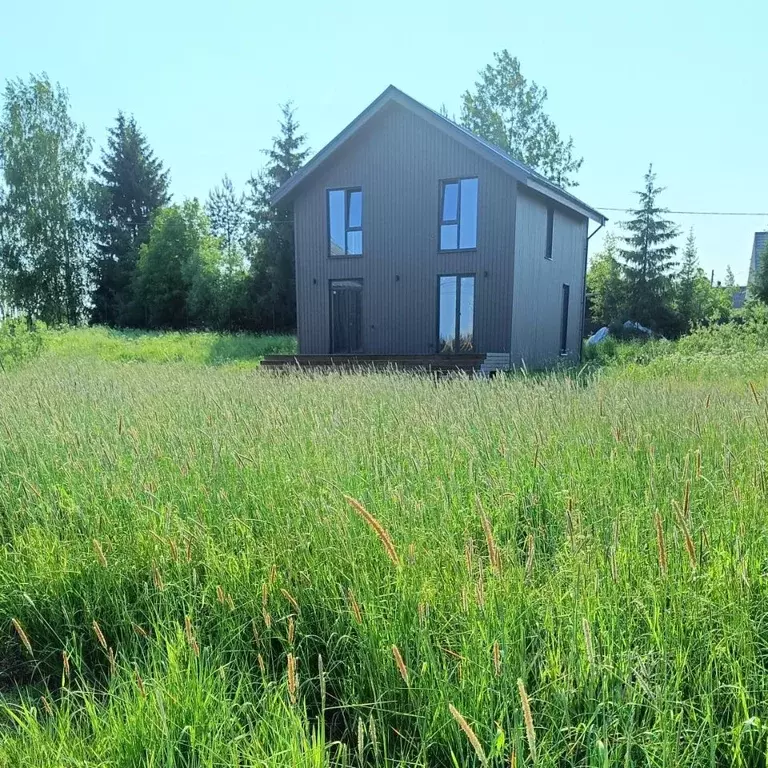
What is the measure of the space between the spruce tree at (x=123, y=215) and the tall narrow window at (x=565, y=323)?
110ft

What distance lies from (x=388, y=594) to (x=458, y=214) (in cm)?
1623

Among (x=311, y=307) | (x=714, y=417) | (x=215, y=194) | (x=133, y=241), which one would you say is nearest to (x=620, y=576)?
(x=714, y=417)

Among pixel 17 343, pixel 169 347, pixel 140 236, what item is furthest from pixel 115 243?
pixel 17 343

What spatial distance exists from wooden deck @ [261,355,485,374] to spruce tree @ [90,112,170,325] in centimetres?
3101

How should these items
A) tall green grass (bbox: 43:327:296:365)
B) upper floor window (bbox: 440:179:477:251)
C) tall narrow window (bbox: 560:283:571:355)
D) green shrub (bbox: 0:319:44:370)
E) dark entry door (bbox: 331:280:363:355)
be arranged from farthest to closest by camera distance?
tall green grass (bbox: 43:327:296:365), tall narrow window (bbox: 560:283:571:355), dark entry door (bbox: 331:280:363:355), upper floor window (bbox: 440:179:477:251), green shrub (bbox: 0:319:44:370)

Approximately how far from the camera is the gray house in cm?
1652

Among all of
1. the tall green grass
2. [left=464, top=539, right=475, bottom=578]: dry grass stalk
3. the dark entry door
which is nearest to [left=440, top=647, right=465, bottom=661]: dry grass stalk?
[left=464, top=539, right=475, bottom=578]: dry grass stalk

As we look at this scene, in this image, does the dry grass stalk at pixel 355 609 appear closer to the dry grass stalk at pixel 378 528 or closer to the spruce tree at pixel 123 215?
the dry grass stalk at pixel 378 528

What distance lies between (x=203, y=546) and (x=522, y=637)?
5.54 feet

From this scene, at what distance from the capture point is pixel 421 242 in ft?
57.6

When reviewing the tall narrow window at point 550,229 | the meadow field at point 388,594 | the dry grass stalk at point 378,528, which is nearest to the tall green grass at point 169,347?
the tall narrow window at point 550,229

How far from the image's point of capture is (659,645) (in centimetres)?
188

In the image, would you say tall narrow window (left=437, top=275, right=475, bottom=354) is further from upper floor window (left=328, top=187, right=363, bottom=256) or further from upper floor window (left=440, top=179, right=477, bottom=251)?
upper floor window (left=328, top=187, right=363, bottom=256)

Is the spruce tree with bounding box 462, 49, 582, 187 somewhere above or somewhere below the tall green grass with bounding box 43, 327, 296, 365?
above
